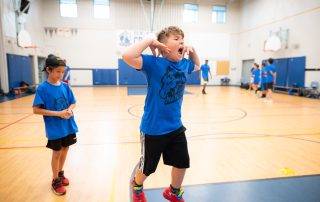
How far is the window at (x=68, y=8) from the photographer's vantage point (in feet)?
59.3

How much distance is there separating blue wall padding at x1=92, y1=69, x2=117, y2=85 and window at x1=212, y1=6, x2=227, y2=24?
29.5 feet

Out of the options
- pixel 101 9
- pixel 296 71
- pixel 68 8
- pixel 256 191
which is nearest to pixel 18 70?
pixel 68 8

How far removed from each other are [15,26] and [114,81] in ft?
25.3

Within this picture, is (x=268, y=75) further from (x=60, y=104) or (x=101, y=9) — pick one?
(x=101, y=9)

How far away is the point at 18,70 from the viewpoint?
43.5ft

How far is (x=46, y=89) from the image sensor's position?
2.57 metres

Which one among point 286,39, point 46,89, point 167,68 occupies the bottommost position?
point 46,89

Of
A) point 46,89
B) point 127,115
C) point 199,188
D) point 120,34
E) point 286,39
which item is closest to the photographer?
point 46,89

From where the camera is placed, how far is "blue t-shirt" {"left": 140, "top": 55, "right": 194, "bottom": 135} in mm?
1932

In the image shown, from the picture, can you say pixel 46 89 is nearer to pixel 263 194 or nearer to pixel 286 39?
pixel 263 194

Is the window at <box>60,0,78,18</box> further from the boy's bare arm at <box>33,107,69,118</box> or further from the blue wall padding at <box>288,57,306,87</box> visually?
the boy's bare arm at <box>33,107,69,118</box>

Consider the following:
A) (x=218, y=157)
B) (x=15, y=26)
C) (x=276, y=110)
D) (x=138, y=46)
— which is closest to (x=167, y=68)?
(x=138, y=46)

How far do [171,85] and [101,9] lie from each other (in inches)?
727

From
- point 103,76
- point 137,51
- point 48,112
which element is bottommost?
point 48,112
